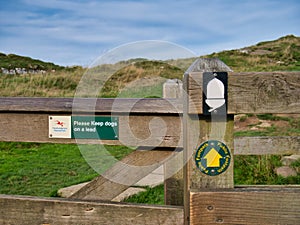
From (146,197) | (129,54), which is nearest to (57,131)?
(129,54)

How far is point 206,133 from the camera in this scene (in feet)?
6.14

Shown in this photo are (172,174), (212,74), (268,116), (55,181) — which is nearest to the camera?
(212,74)

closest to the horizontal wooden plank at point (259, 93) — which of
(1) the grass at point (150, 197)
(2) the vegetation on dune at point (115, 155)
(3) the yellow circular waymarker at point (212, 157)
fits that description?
(3) the yellow circular waymarker at point (212, 157)

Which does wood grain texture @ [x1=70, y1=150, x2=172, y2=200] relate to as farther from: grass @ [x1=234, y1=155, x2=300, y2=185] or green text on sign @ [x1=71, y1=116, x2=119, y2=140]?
grass @ [x1=234, y1=155, x2=300, y2=185]

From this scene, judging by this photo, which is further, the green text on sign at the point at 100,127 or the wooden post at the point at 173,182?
the wooden post at the point at 173,182

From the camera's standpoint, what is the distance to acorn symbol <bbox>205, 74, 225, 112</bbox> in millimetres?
1838

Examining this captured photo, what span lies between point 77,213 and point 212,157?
2.62ft

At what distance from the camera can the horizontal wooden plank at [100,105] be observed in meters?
2.04

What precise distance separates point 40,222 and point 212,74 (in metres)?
1.24

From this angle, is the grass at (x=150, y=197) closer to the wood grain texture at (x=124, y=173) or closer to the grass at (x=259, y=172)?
the grass at (x=259, y=172)

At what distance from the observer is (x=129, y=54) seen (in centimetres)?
254

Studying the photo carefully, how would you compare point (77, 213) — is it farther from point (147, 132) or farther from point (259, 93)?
point (259, 93)

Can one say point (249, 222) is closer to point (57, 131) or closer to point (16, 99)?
point (57, 131)

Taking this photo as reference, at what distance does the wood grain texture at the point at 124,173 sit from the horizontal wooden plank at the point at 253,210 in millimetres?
371
